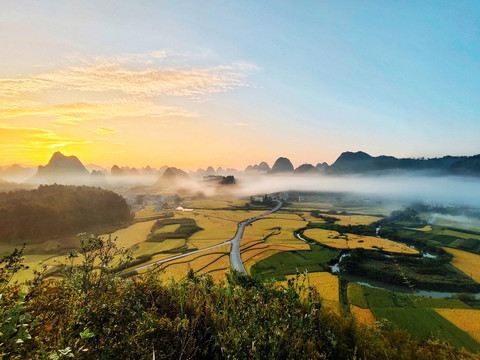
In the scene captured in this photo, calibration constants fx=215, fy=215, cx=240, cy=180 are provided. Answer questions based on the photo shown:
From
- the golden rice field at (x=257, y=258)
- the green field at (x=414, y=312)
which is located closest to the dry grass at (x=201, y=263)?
the golden rice field at (x=257, y=258)

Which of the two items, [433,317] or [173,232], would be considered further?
[173,232]

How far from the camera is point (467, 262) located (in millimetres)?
37281

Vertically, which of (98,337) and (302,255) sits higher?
(98,337)

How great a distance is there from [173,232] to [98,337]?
49.9 meters

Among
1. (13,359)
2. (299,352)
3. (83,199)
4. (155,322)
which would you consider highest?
(13,359)

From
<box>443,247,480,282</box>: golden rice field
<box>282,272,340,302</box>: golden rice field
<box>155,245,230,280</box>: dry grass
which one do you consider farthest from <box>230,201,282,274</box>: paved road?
<box>443,247,480,282</box>: golden rice field

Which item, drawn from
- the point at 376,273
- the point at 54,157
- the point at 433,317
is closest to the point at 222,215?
the point at 376,273

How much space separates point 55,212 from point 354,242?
64.5 m

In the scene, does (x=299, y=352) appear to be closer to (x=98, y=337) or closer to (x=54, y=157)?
(x=98, y=337)

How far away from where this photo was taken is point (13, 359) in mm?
2604

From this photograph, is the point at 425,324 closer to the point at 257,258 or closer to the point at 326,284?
the point at 326,284

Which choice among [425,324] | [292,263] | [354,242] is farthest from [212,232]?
[425,324]

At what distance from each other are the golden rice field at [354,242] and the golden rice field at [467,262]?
5951 millimetres

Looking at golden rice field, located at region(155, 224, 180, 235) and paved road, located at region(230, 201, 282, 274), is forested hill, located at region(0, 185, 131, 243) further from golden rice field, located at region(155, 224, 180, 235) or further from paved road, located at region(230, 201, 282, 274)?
paved road, located at region(230, 201, 282, 274)
